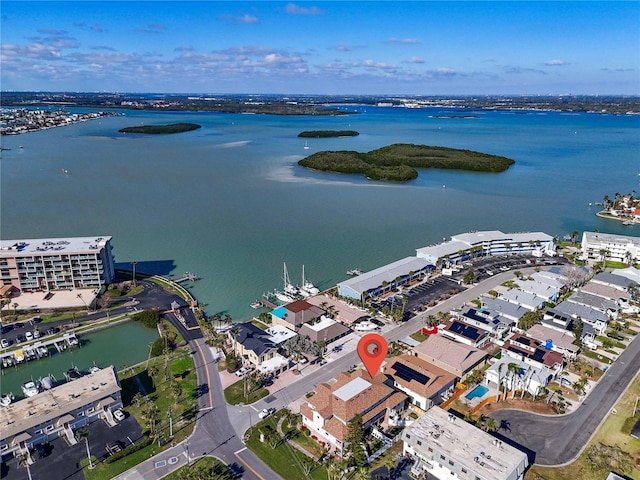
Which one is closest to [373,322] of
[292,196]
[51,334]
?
[51,334]

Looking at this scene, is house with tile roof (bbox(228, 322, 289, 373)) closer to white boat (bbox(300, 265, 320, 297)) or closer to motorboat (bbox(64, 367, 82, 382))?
white boat (bbox(300, 265, 320, 297))

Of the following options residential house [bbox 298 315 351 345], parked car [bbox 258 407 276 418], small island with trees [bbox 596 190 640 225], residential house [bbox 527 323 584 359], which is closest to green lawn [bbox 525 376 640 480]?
residential house [bbox 527 323 584 359]

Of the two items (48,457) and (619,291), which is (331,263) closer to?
(619,291)

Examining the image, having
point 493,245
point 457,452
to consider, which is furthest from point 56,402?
point 493,245

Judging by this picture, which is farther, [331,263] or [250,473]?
[331,263]

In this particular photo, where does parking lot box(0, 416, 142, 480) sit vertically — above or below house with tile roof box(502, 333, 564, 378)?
below

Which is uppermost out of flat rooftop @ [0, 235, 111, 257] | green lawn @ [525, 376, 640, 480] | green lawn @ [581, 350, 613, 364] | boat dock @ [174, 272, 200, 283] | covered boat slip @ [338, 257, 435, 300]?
flat rooftop @ [0, 235, 111, 257]
